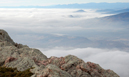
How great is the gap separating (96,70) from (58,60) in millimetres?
5375

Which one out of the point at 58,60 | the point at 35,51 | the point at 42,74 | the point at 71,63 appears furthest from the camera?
the point at 35,51

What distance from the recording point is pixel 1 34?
3569 cm

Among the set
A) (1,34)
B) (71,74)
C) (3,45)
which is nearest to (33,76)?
(71,74)

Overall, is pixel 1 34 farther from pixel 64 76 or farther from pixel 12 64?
pixel 64 76

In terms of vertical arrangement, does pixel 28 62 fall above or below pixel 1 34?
below

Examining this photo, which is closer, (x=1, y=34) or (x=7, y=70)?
(x=7, y=70)

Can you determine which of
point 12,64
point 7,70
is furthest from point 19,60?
point 7,70

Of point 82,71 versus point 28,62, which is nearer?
point 82,71

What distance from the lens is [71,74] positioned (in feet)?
59.8

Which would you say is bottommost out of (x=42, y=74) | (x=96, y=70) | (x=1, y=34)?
(x=96, y=70)

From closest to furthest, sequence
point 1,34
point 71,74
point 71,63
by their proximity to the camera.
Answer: point 71,74 → point 71,63 → point 1,34

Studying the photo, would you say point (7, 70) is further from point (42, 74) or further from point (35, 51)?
point (35, 51)

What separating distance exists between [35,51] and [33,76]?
11.8 metres

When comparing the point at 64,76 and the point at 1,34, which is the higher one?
the point at 1,34
